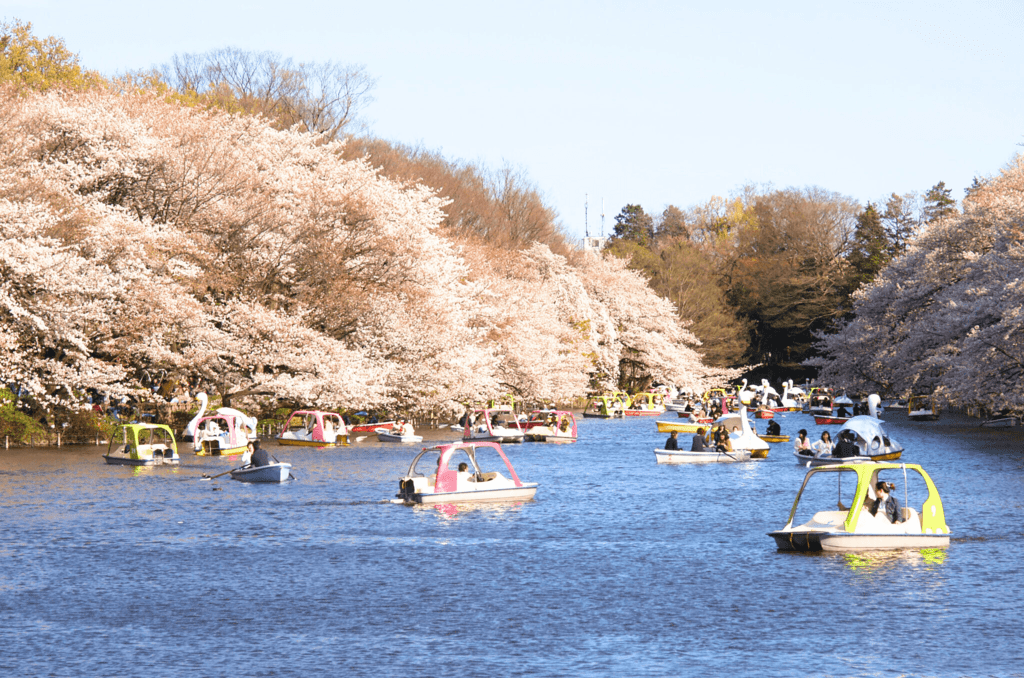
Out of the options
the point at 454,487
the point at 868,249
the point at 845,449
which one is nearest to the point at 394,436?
the point at 845,449

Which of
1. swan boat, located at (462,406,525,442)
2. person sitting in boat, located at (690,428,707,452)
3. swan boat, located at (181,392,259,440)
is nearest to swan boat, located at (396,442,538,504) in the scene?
person sitting in boat, located at (690,428,707,452)

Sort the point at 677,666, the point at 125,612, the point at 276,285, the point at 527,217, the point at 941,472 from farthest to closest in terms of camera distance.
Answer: the point at 527,217 → the point at 276,285 → the point at 941,472 → the point at 125,612 → the point at 677,666

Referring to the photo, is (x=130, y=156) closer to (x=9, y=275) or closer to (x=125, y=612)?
(x=9, y=275)

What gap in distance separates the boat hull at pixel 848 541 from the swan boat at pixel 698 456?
2572 centimetres

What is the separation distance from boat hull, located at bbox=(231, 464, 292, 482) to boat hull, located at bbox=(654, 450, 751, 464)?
1880cm

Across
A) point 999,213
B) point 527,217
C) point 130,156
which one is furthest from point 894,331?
point 130,156

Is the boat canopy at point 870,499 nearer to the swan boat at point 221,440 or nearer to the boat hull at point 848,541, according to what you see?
the boat hull at point 848,541

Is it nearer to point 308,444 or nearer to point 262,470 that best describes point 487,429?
point 308,444

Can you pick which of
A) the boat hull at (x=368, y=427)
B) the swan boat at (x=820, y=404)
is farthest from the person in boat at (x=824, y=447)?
the swan boat at (x=820, y=404)

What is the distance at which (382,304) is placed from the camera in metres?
64.2

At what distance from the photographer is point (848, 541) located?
26.2 metres

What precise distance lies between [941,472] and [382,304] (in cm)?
3223

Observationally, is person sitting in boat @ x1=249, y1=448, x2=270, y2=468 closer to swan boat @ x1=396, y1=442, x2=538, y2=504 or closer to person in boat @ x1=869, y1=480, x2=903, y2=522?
swan boat @ x1=396, y1=442, x2=538, y2=504

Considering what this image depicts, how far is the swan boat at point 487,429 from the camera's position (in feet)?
205
